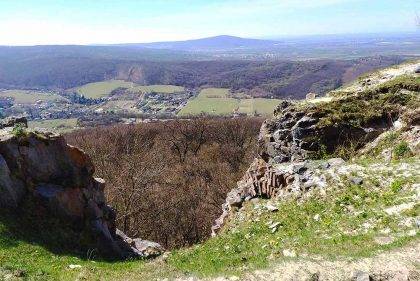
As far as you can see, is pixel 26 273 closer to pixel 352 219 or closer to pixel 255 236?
pixel 255 236

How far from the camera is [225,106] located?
538 ft

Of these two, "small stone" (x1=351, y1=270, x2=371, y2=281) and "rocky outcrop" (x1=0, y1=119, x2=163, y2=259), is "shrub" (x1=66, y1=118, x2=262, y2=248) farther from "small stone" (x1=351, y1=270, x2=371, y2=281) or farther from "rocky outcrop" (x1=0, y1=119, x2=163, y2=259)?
"small stone" (x1=351, y1=270, x2=371, y2=281)

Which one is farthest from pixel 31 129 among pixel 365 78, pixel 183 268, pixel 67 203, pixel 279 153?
pixel 365 78

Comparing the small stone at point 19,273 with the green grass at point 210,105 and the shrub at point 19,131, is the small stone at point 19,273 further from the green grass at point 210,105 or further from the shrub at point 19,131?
the green grass at point 210,105

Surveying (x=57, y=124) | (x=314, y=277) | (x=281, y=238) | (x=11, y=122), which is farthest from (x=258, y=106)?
(x=314, y=277)

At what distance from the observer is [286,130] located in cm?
2758

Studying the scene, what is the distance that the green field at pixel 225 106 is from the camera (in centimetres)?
14725

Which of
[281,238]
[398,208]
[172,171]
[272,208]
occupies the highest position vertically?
[398,208]

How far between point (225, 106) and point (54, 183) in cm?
14325

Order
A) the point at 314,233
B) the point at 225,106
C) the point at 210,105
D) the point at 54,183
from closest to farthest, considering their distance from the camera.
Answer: the point at 314,233, the point at 54,183, the point at 225,106, the point at 210,105

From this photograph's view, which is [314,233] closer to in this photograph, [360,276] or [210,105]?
[360,276]

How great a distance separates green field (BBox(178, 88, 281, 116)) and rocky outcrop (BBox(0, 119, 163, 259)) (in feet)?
383

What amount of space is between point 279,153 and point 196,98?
159507mm

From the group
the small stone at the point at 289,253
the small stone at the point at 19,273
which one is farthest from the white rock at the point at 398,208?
the small stone at the point at 19,273
